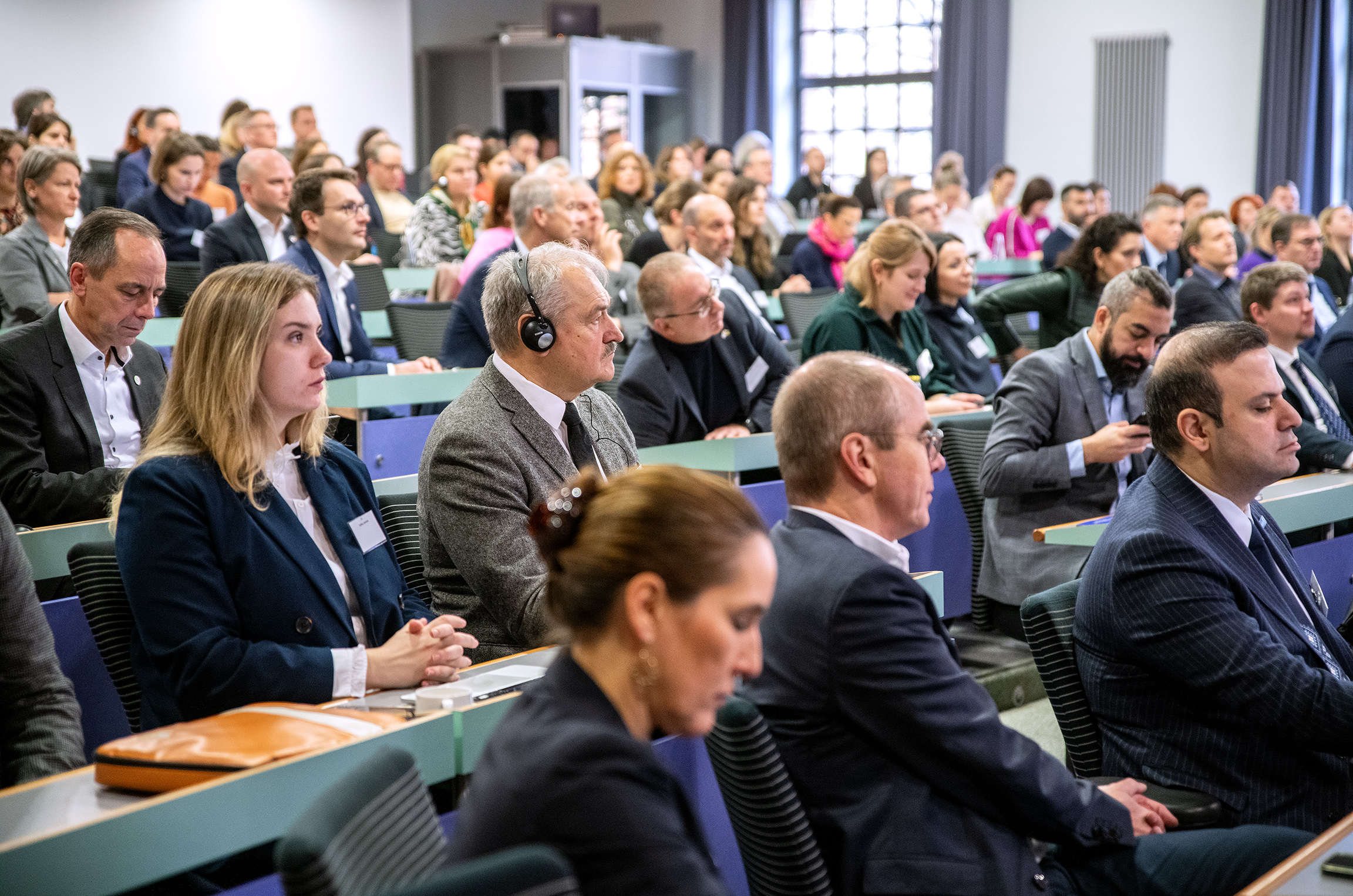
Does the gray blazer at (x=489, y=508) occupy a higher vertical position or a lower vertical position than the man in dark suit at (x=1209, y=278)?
lower

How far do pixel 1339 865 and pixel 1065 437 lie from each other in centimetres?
221

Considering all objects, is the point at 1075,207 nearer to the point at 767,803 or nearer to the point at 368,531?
the point at 368,531

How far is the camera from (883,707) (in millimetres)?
1535

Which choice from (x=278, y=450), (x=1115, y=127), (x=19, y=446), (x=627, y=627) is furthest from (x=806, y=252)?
(x=1115, y=127)

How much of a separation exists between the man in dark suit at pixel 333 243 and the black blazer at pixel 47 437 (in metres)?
1.52

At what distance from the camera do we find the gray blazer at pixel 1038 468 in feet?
10.9

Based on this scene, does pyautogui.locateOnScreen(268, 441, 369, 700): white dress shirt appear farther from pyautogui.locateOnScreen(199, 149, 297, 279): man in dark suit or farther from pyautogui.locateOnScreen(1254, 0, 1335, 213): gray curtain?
pyautogui.locateOnScreen(1254, 0, 1335, 213): gray curtain


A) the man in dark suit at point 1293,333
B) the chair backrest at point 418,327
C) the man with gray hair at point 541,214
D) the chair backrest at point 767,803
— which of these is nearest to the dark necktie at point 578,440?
the chair backrest at point 767,803

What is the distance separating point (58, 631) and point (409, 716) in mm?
856

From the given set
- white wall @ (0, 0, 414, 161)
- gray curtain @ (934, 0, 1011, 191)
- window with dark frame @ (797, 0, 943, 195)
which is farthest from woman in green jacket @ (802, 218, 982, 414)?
window with dark frame @ (797, 0, 943, 195)

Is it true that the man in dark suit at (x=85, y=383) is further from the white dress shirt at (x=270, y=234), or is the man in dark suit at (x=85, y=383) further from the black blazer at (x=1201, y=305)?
the black blazer at (x=1201, y=305)

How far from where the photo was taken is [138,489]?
1.85m

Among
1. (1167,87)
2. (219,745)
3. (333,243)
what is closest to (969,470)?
(333,243)

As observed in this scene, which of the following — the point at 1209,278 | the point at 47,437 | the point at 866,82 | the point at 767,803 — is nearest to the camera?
the point at 767,803
